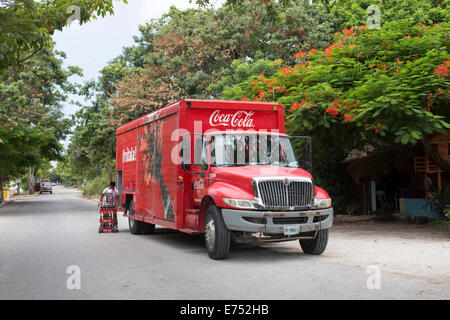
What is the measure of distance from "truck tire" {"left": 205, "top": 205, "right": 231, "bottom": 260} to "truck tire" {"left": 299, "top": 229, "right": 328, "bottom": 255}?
1.90 m

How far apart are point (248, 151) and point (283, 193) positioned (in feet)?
4.76

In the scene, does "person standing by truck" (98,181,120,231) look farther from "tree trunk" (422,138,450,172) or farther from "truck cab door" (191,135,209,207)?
"tree trunk" (422,138,450,172)

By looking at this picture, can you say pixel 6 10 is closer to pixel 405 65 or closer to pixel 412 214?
pixel 405 65

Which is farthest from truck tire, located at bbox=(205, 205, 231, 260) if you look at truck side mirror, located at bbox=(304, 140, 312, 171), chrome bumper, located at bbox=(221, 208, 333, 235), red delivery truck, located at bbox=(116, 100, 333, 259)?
truck side mirror, located at bbox=(304, 140, 312, 171)

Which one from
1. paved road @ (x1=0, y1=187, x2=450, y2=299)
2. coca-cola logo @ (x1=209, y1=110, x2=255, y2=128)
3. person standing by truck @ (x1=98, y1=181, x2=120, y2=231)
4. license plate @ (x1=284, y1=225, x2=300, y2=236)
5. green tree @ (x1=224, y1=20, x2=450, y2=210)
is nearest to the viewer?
paved road @ (x1=0, y1=187, x2=450, y2=299)

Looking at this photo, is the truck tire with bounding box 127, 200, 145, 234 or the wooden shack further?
the wooden shack

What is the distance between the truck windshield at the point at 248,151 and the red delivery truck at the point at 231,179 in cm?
2

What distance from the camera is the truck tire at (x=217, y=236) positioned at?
8.88m

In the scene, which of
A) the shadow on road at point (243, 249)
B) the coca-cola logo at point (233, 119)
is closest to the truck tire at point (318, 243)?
the shadow on road at point (243, 249)

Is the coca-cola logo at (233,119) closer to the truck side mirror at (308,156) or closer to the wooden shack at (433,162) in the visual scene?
the truck side mirror at (308,156)

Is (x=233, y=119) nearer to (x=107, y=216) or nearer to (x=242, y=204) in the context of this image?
(x=242, y=204)

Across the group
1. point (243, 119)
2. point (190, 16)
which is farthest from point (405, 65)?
point (190, 16)

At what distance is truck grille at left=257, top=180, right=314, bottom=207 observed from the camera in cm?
873

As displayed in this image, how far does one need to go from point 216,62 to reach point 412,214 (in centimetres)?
1463
